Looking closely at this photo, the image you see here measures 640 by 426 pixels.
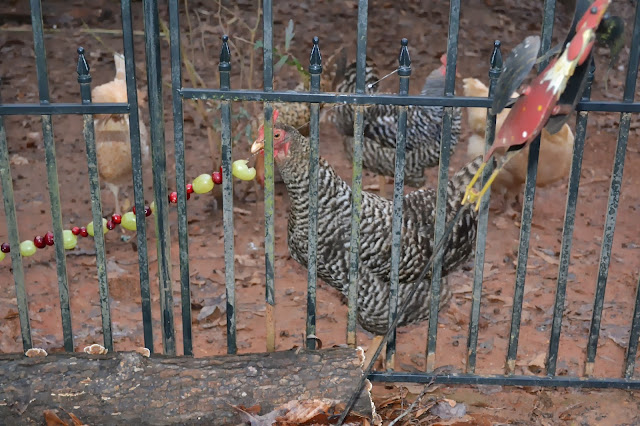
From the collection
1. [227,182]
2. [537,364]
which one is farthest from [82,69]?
[537,364]

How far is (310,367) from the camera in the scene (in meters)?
3.13

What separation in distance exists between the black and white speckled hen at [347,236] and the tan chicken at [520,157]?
73.1 inches

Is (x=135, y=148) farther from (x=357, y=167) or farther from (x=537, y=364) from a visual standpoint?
(x=537, y=364)

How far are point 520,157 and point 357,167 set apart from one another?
316 cm

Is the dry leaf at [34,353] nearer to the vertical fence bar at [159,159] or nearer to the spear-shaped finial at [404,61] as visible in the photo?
the vertical fence bar at [159,159]

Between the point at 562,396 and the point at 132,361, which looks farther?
the point at 562,396

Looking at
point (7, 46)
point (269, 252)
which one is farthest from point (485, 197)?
point (7, 46)

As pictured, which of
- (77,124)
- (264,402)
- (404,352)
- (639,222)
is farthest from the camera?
(77,124)

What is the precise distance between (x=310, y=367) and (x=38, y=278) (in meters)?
2.80

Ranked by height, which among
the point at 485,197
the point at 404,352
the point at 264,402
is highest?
the point at 485,197

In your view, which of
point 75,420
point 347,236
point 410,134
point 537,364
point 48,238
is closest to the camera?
point 75,420

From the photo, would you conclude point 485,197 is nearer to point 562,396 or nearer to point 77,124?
point 562,396

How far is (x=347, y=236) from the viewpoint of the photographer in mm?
3963

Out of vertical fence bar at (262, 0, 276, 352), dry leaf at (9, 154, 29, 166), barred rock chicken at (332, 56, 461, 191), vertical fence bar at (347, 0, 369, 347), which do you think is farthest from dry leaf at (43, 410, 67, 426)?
dry leaf at (9, 154, 29, 166)
